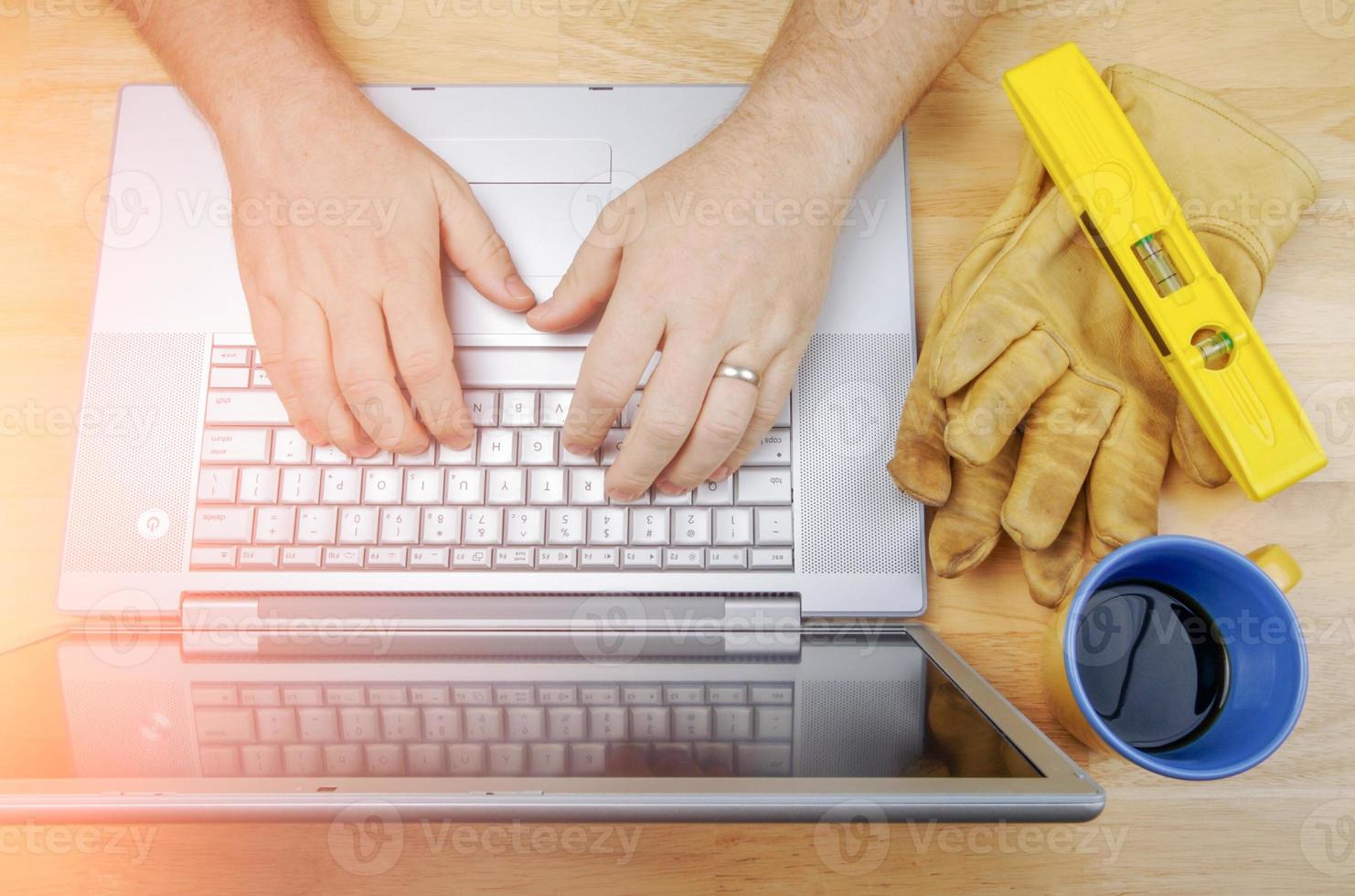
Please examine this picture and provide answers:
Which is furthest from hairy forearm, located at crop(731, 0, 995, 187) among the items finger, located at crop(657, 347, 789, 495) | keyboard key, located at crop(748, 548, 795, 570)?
keyboard key, located at crop(748, 548, 795, 570)

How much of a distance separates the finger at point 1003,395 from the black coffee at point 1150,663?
0.35ft

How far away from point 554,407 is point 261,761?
0.25 m

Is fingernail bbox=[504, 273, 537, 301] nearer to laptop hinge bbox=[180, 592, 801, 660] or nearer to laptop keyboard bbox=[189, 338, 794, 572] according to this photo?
laptop keyboard bbox=[189, 338, 794, 572]

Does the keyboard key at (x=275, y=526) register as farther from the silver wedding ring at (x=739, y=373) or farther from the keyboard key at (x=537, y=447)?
the silver wedding ring at (x=739, y=373)

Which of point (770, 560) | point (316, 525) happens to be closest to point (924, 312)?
point (770, 560)

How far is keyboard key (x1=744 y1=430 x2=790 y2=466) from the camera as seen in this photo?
1.72 feet

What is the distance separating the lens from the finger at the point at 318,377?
19.9 inches

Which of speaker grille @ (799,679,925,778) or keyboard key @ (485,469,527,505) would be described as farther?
keyboard key @ (485,469,527,505)

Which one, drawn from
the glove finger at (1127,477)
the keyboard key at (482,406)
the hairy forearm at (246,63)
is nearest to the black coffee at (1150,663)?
the glove finger at (1127,477)

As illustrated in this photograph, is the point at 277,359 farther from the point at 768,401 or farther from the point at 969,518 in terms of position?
the point at 969,518

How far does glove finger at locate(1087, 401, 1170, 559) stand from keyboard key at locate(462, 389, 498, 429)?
1.26 feet

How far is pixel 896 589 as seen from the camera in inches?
20.2

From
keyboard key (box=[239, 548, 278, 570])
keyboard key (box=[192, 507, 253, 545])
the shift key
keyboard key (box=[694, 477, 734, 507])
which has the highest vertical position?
the shift key

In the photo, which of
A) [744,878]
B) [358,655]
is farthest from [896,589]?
[358,655]
